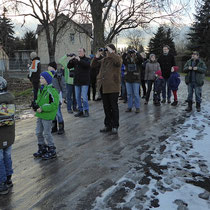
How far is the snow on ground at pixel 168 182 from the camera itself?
3.07 meters

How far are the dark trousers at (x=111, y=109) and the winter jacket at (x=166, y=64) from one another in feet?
13.9

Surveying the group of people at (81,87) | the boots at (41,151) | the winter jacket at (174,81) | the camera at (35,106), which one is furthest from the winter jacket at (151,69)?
the camera at (35,106)

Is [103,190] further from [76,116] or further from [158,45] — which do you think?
[158,45]

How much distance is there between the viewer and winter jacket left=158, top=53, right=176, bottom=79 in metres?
9.63

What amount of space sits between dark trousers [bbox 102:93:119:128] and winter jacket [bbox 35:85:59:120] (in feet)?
6.16

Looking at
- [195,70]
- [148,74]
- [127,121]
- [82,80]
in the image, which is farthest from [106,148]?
[148,74]

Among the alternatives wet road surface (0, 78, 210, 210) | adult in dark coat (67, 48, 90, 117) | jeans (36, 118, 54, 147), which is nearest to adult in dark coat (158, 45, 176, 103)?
wet road surface (0, 78, 210, 210)

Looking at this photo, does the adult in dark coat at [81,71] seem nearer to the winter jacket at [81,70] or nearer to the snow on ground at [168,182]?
the winter jacket at [81,70]

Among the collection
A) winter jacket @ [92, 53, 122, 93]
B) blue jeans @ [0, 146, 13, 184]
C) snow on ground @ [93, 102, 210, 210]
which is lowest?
snow on ground @ [93, 102, 210, 210]

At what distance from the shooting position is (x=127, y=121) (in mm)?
7262

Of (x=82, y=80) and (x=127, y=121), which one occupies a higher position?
(x=82, y=80)

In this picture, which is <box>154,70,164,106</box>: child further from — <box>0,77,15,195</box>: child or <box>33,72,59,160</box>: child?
<box>0,77,15,195</box>: child

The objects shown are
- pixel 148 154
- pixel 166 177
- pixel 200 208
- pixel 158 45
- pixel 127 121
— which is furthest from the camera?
pixel 158 45

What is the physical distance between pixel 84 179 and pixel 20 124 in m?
4.44
